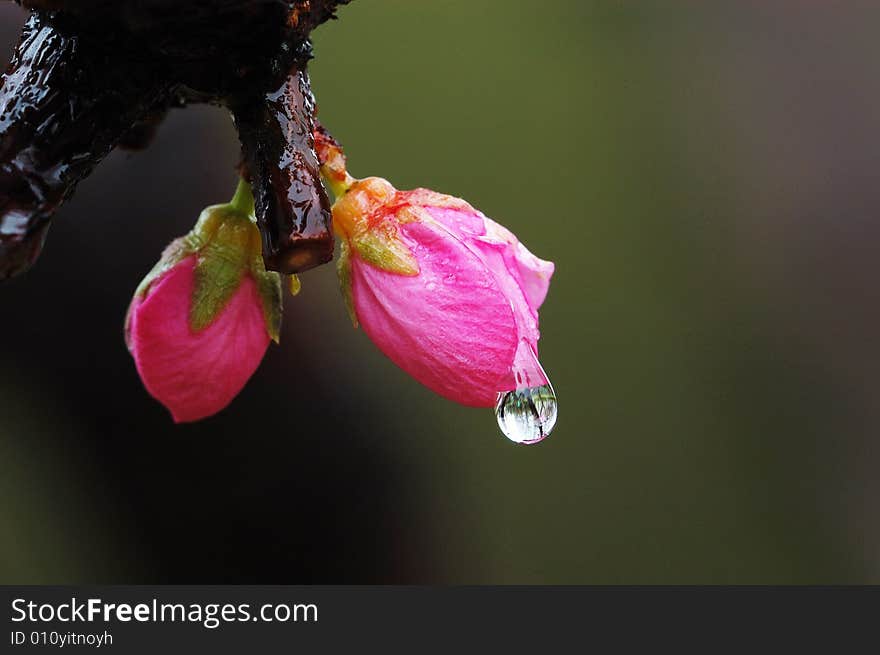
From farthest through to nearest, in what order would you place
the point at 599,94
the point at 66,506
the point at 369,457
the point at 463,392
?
1. the point at 599,94
2. the point at 369,457
3. the point at 66,506
4. the point at 463,392

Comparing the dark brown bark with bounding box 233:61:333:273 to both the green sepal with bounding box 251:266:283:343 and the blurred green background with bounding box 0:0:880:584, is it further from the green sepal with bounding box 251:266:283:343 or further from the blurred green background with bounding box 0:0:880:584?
the blurred green background with bounding box 0:0:880:584

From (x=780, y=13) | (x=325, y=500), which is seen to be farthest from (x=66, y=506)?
(x=780, y=13)

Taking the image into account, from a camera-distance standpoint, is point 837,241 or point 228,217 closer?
point 228,217

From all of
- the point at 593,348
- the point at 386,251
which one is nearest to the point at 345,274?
the point at 386,251

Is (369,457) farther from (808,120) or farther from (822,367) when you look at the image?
(808,120)

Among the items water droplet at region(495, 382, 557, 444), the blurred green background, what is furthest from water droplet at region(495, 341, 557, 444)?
the blurred green background

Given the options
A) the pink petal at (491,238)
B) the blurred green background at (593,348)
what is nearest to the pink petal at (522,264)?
the pink petal at (491,238)

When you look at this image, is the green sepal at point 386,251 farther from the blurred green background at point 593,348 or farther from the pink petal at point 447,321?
the blurred green background at point 593,348

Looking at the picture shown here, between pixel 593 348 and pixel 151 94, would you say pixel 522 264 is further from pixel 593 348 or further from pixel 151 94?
pixel 593 348
